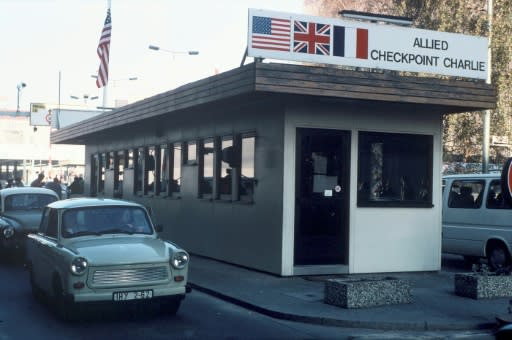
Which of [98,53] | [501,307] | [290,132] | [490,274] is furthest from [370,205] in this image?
[98,53]

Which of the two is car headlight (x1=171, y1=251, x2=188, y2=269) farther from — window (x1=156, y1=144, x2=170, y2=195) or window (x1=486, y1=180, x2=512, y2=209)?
window (x1=156, y1=144, x2=170, y2=195)

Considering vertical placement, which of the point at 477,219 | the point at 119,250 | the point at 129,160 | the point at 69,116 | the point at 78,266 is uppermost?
the point at 69,116

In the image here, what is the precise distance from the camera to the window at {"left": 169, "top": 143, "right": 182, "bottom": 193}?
62.5 feet

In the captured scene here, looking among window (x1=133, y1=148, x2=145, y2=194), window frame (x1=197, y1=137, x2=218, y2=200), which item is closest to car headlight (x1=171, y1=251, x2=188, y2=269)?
window frame (x1=197, y1=137, x2=218, y2=200)

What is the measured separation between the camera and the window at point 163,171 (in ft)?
65.1

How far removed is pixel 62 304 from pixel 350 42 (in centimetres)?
729

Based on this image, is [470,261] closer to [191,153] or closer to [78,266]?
[191,153]

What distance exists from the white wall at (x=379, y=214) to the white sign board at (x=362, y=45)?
3.48 feet

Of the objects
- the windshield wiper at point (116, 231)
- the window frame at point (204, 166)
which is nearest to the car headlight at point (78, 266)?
the windshield wiper at point (116, 231)

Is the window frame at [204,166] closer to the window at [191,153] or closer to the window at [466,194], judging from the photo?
the window at [191,153]

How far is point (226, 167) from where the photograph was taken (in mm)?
16281

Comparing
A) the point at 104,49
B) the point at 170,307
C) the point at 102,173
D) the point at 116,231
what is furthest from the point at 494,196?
the point at 104,49

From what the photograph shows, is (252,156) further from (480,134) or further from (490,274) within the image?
(480,134)

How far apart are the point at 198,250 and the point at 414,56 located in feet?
23.4
